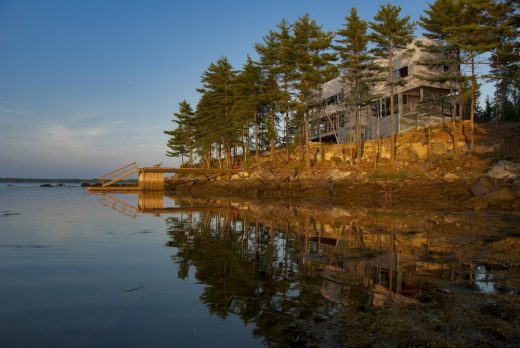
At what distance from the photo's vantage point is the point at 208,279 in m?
7.37

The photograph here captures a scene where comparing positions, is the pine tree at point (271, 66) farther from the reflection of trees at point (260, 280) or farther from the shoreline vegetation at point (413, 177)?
the reflection of trees at point (260, 280)

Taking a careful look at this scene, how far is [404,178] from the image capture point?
30188 mm

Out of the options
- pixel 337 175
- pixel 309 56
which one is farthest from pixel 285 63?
pixel 337 175

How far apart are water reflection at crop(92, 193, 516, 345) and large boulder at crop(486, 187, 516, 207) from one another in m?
7.48

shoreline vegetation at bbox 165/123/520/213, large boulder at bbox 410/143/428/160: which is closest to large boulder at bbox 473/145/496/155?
shoreline vegetation at bbox 165/123/520/213

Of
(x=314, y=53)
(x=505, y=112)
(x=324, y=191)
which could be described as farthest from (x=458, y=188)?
(x=505, y=112)

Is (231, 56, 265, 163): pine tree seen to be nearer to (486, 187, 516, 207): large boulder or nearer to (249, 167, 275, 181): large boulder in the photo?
(249, 167, 275, 181): large boulder

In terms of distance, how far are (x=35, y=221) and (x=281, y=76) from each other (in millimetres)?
31947

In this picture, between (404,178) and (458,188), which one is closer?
(458,188)

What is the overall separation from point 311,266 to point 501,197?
18.7m

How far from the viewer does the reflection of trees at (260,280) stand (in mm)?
5096

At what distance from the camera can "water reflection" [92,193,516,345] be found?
5590mm

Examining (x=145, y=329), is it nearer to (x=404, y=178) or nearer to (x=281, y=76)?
Answer: (x=404, y=178)

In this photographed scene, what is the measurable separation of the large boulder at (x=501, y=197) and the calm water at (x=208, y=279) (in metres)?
9.05
